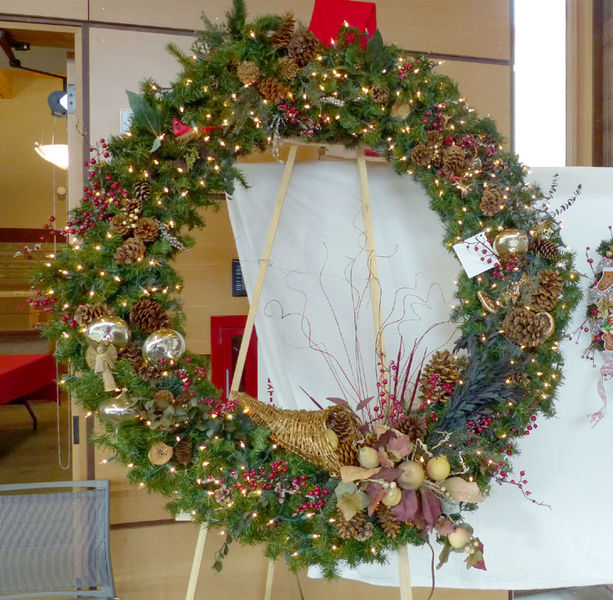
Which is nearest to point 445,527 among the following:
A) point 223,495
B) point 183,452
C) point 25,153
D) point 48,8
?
point 223,495

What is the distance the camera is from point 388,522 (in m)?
1.20

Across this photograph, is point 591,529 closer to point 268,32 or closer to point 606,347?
point 606,347

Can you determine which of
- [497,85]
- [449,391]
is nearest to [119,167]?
[449,391]

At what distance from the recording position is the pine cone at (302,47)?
1372 mm

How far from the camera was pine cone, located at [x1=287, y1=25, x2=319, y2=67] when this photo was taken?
4.50 ft

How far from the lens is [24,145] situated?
4598 millimetres

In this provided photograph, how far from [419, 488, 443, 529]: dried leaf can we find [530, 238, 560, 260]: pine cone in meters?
0.71

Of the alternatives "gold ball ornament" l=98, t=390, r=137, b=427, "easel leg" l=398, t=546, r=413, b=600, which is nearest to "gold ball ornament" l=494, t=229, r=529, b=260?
"easel leg" l=398, t=546, r=413, b=600

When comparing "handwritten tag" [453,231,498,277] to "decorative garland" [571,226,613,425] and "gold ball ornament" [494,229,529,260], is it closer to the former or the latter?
"gold ball ornament" [494,229,529,260]

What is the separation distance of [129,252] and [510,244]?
980mm

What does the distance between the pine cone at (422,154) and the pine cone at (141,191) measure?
708mm

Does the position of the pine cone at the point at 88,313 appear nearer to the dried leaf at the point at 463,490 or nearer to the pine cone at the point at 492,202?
the dried leaf at the point at 463,490

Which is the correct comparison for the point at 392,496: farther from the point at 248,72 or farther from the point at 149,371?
the point at 248,72

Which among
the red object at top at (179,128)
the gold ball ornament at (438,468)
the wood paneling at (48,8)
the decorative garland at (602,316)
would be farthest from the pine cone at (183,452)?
the wood paneling at (48,8)
